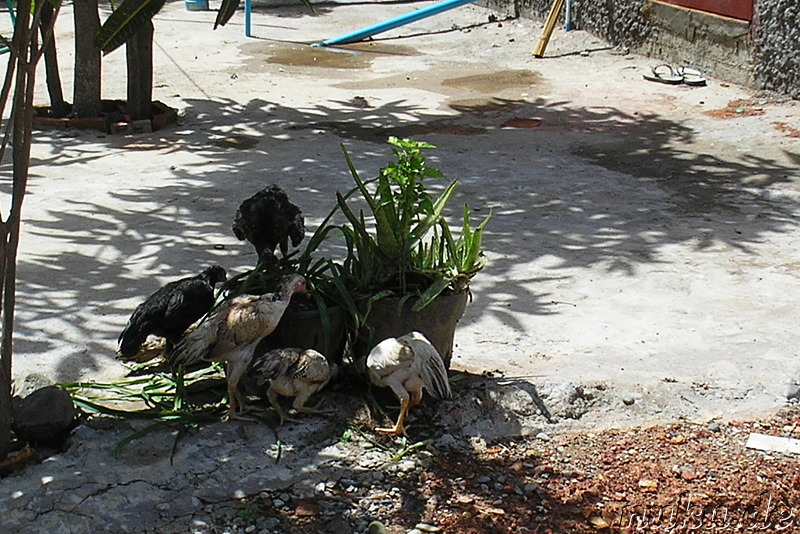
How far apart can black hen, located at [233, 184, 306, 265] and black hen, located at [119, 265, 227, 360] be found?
0.42 metres

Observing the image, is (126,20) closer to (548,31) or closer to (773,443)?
(773,443)

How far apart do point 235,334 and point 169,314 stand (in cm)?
44

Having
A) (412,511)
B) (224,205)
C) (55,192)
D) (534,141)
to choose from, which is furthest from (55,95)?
(412,511)

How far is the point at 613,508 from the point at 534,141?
238 inches

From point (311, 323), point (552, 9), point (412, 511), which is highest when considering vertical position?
point (552, 9)

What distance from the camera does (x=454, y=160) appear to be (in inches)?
338

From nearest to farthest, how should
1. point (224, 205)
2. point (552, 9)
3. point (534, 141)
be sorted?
point (224, 205) < point (534, 141) < point (552, 9)

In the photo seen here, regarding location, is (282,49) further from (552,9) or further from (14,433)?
(14,433)

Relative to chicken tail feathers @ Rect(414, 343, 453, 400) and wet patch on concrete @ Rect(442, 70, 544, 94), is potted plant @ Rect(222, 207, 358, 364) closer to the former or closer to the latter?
chicken tail feathers @ Rect(414, 343, 453, 400)

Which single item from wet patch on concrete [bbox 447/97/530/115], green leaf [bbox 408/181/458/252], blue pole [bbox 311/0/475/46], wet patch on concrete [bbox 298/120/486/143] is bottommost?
wet patch on concrete [bbox 298/120/486/143]

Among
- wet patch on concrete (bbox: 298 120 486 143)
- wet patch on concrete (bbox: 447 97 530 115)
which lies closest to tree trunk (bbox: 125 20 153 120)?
wet patch on concrete (bbox: 298 120 486 143)

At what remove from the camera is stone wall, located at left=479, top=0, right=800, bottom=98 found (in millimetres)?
10508

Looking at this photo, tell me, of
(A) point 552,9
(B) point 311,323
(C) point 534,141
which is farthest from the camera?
(A) point 552,9

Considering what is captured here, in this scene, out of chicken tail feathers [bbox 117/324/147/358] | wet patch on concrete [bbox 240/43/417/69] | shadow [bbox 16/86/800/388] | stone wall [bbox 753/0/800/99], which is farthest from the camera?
wet patch on concrete [bbox 240/43/417/69]
